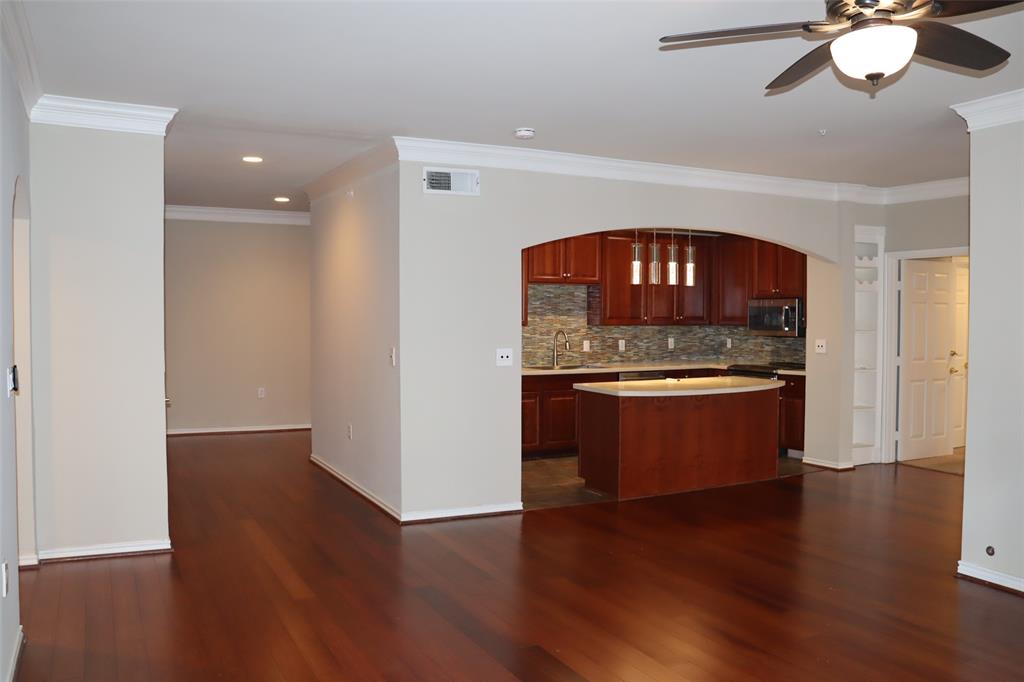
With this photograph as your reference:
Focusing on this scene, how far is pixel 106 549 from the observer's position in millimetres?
4688

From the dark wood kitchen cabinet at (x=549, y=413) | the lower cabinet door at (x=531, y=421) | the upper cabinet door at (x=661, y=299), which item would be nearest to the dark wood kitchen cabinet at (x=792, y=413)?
the upper cabinet door at (x=661, y=299)

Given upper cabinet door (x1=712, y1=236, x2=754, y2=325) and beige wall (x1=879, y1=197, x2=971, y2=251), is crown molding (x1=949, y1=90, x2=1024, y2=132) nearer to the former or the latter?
beige wall (x1=879, y1=197, x2=971, y2=251)

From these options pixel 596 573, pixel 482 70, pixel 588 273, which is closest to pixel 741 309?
pixel 588 273

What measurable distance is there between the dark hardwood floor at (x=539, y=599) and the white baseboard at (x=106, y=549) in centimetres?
6

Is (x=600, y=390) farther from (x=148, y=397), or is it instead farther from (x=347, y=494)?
(x=148, y=397)

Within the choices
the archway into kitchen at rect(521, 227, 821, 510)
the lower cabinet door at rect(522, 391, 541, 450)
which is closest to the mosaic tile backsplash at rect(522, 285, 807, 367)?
the archway into kitchen at rect(521, 227, 821, 510)

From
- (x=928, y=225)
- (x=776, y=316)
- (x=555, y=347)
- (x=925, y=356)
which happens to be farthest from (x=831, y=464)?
(x=555, y=347)

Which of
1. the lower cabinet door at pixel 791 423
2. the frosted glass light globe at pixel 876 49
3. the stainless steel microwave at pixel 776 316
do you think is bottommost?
the lower cabinet door at pixel 791 423

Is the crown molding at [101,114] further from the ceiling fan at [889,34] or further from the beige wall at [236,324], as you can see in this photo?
the beige wall at [236,324]

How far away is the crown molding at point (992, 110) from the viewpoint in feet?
13.9

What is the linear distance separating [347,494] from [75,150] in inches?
123

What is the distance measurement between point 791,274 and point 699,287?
3.87 ft

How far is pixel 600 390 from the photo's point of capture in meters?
6.27

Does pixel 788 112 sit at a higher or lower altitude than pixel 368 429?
higher
